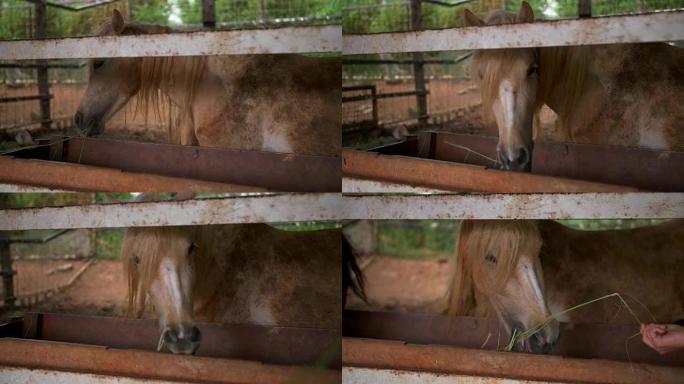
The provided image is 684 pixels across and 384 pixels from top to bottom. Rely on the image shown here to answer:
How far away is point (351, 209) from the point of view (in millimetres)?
2203

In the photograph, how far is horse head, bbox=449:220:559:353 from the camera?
2125mm

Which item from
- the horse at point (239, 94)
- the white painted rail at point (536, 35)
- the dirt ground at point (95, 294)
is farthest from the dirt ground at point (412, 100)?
the dirt ground at point (95, 294)

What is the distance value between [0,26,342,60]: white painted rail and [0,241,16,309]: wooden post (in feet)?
3.14

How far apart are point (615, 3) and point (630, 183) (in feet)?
1.74

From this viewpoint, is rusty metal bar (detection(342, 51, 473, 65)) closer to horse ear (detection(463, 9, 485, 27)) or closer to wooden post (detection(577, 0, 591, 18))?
horse ear (detection(463, 9, 485, 27))

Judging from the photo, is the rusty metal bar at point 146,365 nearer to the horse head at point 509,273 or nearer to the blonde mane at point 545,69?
the horse head at point 509,273

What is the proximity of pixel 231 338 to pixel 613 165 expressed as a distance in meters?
1.33

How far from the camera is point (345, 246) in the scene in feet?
8.55

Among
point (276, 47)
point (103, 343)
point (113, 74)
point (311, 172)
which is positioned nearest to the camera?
point (276, 47)

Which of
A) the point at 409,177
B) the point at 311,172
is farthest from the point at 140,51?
the point at 409,177

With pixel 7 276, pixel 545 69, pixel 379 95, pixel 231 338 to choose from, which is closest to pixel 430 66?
pixel 379 95

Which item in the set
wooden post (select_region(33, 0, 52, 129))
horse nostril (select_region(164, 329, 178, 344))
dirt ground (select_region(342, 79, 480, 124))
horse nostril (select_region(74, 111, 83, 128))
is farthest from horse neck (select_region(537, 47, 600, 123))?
wooden post (select_region(33, 0, 52, 129))

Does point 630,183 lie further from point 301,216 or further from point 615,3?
point 301,216

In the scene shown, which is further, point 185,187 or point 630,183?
point 185,187
